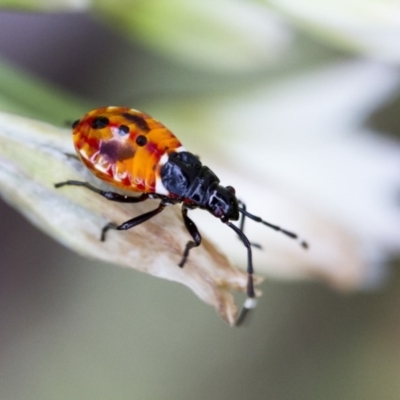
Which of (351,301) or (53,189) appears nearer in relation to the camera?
(53,189)

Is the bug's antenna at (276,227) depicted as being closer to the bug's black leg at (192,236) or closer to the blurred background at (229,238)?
the blurred background at (229,238)

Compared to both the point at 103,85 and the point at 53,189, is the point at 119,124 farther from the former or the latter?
the point at 103,85

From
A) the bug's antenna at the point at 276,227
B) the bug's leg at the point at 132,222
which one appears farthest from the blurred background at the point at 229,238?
the bug's leg at the point at 132,222

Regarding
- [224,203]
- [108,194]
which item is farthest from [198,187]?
[108,194]

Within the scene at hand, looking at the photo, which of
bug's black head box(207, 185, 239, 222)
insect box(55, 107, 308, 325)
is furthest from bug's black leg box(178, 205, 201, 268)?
bug's black head box(207, 185, 239, 222)

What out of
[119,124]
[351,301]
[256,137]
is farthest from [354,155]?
[351,301]

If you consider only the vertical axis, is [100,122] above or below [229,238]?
above

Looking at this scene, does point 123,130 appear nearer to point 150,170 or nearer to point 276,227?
point 150,170
